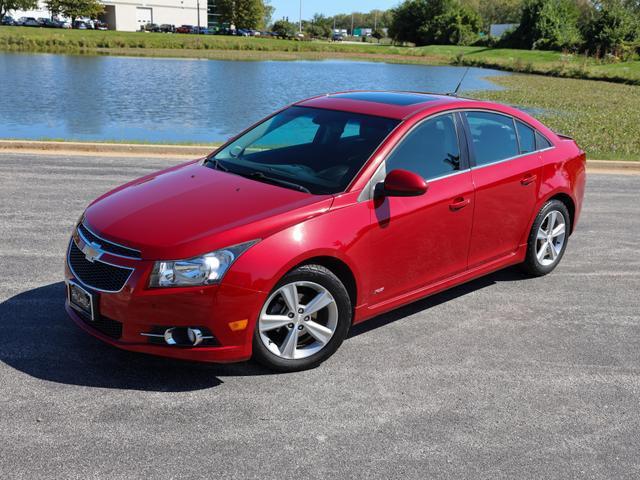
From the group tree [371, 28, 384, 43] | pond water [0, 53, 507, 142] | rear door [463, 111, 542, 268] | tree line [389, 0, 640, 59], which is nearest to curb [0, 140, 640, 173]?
pond water [0, 53, 507, 142]

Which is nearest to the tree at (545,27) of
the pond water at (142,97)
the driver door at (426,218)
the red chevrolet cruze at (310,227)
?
the pond water at (142,97)

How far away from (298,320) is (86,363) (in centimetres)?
140

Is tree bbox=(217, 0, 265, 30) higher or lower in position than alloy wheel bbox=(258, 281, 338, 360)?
higher

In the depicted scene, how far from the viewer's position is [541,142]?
6359 mm

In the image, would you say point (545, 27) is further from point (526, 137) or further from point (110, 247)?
point (110, 247)

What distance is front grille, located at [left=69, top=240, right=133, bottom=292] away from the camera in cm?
410

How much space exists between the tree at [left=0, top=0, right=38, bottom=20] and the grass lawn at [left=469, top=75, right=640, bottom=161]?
80.5m

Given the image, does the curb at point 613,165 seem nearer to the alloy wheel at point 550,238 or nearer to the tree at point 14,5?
the alloy wheel at point 550,238

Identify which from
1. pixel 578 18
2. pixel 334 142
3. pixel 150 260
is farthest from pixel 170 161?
pixel 578 18

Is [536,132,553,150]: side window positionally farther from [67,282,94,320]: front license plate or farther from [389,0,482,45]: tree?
[389,0,482,45]: tree

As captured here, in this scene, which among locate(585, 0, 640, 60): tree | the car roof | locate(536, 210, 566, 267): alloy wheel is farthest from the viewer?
locate(585, 0, 640, 60): tree

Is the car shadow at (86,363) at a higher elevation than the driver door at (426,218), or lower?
lower

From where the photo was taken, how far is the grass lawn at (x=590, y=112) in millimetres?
16422

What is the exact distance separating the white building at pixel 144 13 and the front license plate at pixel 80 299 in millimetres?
115358
